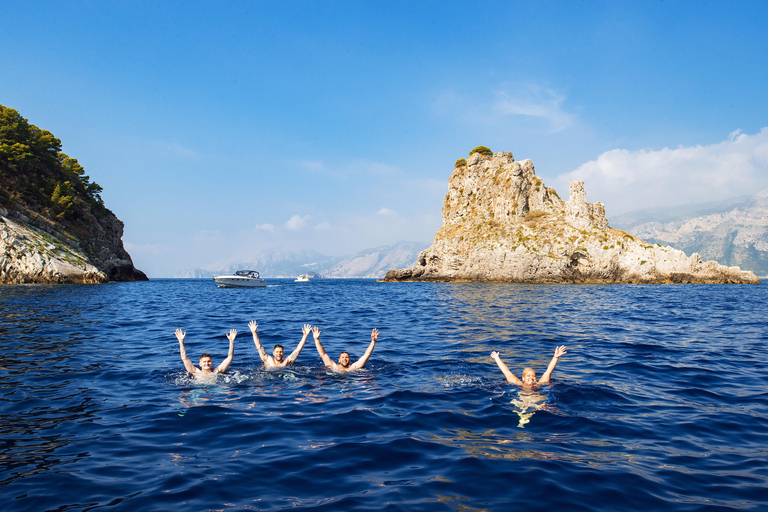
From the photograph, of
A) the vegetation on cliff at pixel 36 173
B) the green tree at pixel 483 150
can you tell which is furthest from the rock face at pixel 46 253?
the green tree at pixel 483 150

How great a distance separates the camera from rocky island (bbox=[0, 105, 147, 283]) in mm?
48688

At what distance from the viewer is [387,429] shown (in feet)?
23.4

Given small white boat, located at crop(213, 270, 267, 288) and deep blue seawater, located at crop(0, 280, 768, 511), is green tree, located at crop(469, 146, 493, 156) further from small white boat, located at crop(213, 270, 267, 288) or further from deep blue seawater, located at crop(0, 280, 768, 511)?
deep blue seawater, located at crop(0, 280, 768, 511)

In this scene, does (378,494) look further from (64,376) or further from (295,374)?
(64,376)

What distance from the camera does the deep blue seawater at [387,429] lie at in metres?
4.92

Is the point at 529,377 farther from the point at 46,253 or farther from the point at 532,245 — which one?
the point at 532,245

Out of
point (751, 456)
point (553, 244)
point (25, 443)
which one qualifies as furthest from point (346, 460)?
point (553, 244)

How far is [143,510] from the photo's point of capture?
14.7ft

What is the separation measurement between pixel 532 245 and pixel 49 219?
3097 inches

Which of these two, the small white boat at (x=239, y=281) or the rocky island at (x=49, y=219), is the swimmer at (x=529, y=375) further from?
the rocky island at (x=49, y=219)

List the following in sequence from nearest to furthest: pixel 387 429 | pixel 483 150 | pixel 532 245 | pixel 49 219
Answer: pixel 387 429 → pixel 49 219 → pixel 532 245 → pixel 483 150

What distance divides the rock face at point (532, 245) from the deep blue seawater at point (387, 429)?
6018cm

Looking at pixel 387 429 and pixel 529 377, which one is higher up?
pixel 529 377

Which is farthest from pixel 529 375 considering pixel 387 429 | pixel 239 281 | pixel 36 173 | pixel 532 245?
pixel 36 173
